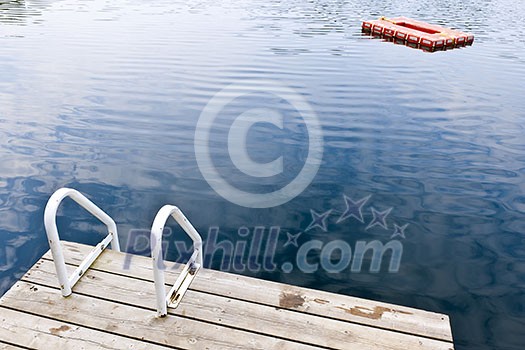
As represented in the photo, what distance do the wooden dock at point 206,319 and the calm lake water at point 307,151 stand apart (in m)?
1.46

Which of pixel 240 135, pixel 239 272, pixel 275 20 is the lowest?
pixel 239 272

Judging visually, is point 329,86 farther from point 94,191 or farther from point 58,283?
point 58,283

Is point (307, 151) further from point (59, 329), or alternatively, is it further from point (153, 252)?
point (59, 329)

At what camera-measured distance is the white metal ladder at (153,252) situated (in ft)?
12.4

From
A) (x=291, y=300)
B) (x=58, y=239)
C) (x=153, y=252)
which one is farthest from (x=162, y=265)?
(x=291, y=300)

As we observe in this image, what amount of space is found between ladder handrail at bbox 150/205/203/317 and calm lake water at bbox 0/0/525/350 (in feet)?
4.79

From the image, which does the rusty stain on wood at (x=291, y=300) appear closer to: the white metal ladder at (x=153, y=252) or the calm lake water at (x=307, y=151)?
the white metal ladder at (x=153, y=252)

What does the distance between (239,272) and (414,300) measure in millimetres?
2563

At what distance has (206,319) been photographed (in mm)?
4145

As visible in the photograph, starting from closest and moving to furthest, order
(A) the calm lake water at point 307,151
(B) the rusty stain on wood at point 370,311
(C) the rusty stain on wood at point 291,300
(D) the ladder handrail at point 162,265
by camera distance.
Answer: (D) the ladder handrail at point 162,265 < (B) the rusty stain on wood at point 370,311 < (C) the rusty stain on wood at point 291,300 < (A) the calm lake water at point 307,151

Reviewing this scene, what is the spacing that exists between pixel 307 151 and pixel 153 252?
21.4ft

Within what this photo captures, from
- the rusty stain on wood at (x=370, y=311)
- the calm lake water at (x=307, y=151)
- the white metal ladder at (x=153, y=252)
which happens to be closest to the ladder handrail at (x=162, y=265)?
the white metal ladder at (x=153, y=252)

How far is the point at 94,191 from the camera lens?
804cm

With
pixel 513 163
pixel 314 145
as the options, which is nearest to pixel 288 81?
pixel 314 145
